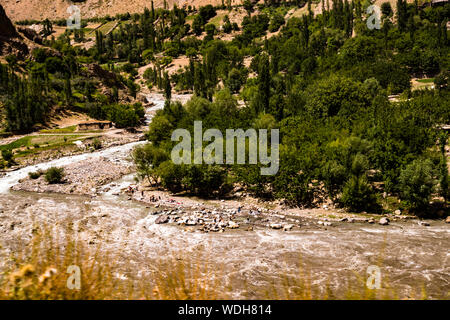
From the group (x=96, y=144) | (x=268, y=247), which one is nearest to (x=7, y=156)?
(x=96, y=144)

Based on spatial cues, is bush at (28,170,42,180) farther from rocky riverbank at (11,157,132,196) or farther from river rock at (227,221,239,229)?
river rock at (227,221,239,229)

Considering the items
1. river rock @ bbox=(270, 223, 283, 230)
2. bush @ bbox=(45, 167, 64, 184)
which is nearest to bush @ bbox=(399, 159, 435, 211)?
river rock @ bbox=(270, 223, 283, 230)

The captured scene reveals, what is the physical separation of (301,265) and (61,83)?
4245 inches

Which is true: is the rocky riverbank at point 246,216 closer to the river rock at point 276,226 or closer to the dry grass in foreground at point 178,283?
the river rock at point 276,226

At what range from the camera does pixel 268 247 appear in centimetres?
2406

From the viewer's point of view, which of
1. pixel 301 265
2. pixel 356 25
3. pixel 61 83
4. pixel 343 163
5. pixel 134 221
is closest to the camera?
pixel 301 265

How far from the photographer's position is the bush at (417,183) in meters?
28.2

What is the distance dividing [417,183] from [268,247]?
1597cm

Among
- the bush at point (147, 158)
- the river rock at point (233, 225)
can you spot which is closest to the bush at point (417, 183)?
the river rock at point (233, 225)

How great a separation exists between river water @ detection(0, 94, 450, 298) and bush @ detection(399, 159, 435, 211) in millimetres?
2266

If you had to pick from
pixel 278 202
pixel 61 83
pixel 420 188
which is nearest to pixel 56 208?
pixel 278 202

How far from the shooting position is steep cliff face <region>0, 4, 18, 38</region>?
394 ft
